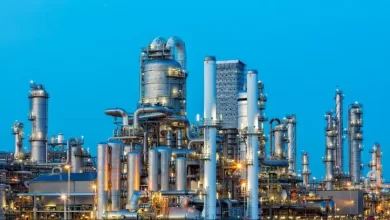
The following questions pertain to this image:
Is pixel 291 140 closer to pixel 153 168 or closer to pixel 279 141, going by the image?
pixel 279 141

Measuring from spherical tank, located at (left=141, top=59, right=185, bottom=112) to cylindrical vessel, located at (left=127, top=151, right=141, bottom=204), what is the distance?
821 centimetres

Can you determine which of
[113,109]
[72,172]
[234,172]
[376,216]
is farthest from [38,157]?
[376,216]

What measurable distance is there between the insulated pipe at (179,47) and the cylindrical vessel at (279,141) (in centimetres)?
1610

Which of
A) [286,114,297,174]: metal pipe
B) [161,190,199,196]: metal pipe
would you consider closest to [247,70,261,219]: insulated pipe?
[161,190,199,196]: metal pipe

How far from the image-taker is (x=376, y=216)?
9475 centimetres

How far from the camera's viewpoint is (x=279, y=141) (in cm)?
7744

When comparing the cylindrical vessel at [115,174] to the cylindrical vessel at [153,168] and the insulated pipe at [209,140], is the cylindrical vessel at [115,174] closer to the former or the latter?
the cylindrical vessel at [153,168]

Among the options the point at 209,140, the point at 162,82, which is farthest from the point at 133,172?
the point at 162,82

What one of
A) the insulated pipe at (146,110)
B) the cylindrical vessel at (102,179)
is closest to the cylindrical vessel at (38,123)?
the insulated pipe at (146,110)

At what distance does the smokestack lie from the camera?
9756cm

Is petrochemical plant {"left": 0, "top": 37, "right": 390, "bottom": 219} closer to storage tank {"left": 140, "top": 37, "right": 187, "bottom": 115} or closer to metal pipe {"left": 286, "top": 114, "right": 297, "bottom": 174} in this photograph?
storage tank {"left": 140, "top": 37, "right": 187, "bottom": 115}

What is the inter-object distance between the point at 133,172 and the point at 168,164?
2.56m

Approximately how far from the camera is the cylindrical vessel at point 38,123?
7088cm

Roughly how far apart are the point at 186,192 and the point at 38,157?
857 inches
